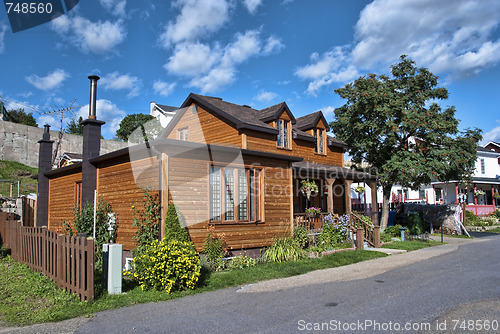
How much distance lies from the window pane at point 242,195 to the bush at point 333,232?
4055 millimetres

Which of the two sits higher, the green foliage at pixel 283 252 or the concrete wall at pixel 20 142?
the concrete wall at pixel 20 142

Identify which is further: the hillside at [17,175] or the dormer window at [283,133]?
the hillside at [17,175]

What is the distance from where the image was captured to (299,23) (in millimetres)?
16266

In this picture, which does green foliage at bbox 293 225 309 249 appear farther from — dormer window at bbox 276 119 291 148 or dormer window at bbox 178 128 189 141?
dormer window at bbox 178 128 189 141

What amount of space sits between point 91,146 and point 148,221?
4875 mm

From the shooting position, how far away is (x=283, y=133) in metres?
20.2

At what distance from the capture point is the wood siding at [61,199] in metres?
15.5

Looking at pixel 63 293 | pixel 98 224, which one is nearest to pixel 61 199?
pixel 98 224

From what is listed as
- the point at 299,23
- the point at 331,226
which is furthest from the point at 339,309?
the point at 299,23

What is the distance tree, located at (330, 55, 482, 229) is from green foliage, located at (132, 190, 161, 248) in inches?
586

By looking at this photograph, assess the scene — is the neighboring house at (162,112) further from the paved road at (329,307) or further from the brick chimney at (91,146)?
the paved road at (329,307)

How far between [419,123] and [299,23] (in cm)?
944

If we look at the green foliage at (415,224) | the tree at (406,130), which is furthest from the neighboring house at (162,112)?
the green foliage at (415,224)

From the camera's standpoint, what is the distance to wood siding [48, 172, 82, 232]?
50.9 feet
